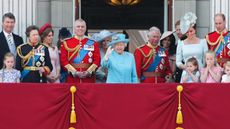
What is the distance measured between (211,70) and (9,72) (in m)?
2.90

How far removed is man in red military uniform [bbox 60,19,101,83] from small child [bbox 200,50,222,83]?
63.3 inches

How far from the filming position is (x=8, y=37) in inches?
463

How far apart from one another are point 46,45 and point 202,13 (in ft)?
10.1

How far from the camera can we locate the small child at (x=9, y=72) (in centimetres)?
1097

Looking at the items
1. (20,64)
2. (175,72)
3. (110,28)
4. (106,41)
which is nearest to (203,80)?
(175,72)

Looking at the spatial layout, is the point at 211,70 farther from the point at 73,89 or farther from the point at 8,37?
the point at 8,37

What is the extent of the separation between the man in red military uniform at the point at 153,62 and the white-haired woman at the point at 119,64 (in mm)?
581

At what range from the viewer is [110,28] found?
53.8 feet

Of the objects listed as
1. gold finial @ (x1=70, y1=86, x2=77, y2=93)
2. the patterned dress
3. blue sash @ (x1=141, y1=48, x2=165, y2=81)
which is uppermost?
blue sash @ (x1=141, y1=48, x2=165, y2=81)

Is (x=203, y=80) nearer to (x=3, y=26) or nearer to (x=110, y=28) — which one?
(x=3, y=26)

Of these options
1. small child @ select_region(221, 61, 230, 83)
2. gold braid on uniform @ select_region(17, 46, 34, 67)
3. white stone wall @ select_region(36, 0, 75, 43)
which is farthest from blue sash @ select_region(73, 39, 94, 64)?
small child @ select_region(221, 61, 230, 83)

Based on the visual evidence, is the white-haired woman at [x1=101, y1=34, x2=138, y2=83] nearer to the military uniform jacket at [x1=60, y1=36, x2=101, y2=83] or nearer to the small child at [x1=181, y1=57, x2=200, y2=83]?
the military uniform jacket at [x1=60, y1=36, x2=101, y2=83]

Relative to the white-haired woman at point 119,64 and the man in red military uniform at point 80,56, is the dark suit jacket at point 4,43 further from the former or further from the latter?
the white-haired woman at point 119,64

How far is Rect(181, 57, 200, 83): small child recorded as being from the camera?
1112 cm
